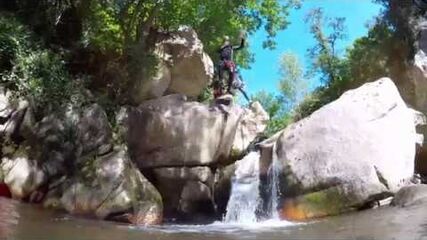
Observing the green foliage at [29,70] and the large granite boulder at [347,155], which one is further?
the green foliage at [29,70]

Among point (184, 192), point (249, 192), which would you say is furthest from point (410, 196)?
point (184, 192)

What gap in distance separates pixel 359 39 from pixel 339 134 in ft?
36.4

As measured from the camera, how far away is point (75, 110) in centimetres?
1469

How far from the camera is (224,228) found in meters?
12.4

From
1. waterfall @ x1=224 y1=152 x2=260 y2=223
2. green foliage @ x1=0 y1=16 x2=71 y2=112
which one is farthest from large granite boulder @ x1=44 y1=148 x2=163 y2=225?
waterfall @ x1=224 y1=152 x2=260 y2=223

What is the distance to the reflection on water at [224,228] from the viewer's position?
→ 30.5ft

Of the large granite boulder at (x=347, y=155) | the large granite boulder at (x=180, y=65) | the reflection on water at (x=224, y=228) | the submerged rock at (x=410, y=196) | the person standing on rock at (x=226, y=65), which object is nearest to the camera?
the reflection on water at (x=224, y=228)

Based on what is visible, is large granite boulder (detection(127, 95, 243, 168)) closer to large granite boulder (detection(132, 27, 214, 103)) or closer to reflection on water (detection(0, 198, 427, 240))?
large granite boulder (detection(132, 27, 214, 103))

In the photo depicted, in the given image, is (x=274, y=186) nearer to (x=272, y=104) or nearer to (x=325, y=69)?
(x=325, y=69)

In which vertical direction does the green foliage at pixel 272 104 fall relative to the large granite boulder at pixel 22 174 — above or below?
above

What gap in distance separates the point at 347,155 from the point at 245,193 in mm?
3187

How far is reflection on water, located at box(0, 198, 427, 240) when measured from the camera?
9.28 meters

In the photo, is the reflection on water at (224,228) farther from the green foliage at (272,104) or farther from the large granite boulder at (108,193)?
the green foliage at (272,104)

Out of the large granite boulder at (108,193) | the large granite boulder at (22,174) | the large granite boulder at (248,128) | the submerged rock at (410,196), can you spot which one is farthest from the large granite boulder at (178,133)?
the submerged rock at (410,196)
